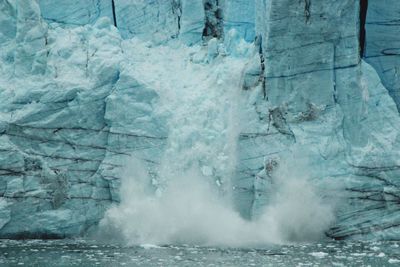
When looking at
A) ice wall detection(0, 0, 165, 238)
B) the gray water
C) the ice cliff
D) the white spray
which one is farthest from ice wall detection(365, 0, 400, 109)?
ice wall detection(0, 0, 165, 238)

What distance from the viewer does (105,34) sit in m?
8.35

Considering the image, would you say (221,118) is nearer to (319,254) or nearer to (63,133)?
(63,133)

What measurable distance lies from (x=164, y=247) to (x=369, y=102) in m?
2.71

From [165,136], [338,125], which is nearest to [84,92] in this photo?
[165,136]

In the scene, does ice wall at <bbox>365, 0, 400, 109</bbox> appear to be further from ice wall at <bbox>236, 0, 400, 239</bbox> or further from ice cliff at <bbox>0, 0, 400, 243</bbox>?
ice wall at <bbox>236, 0, 400, 239</bbox>

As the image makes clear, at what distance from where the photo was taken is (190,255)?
6723 millimetres

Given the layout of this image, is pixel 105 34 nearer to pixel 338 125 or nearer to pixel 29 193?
pixel 29 193

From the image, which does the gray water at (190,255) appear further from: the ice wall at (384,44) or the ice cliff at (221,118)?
the ice wall at (384,44)

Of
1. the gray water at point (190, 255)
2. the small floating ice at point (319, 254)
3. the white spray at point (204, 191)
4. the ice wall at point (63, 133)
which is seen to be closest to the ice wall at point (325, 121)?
the white spray at point (204, 191)

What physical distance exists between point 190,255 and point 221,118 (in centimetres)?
182

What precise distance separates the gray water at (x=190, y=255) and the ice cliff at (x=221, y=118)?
512mm

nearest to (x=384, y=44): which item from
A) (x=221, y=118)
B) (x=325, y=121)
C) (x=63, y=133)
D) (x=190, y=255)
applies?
(x=325, y=121)

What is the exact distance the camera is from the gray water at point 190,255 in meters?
6.27

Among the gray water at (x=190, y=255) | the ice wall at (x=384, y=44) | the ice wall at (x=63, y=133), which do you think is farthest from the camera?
the ice wall at (x=384, y=44)
